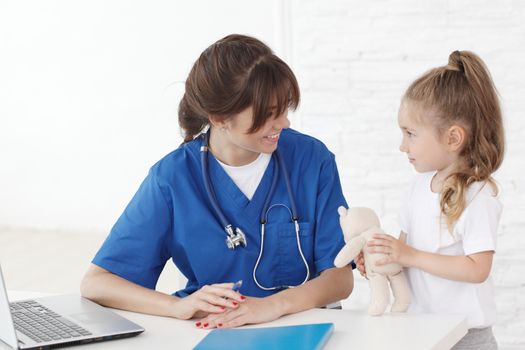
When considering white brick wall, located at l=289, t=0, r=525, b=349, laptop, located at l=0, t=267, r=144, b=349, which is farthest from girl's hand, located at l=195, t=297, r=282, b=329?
white brick wall, located at l=289, t=0, r=525, b=349

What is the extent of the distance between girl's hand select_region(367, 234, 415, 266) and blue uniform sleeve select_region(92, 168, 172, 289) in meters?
0.50

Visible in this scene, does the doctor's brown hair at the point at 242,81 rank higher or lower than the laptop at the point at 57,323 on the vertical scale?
higher

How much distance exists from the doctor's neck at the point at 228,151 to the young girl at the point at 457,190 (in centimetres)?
Result: 38

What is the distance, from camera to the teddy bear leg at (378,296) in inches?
63.8

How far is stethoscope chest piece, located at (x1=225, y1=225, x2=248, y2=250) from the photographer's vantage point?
192 cm

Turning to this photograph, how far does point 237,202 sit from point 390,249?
16.5 inches

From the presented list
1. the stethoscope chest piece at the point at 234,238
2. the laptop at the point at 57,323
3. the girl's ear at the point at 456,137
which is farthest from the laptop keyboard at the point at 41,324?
the girl's ear at the point at 456,137

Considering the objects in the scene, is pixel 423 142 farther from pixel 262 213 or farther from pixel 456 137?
pixel 262 213

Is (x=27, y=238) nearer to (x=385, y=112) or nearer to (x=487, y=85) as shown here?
(x=385, y=112)

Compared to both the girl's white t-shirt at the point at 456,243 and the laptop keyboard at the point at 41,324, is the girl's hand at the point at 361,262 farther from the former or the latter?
the laptop keyboard at the point at 41,324

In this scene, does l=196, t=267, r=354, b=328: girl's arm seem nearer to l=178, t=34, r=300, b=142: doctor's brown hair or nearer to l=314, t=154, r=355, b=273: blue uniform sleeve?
l=314, t=154, r=355, b=273: blue uniform sleeve

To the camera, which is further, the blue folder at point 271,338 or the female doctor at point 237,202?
the female doctor at point 237,202

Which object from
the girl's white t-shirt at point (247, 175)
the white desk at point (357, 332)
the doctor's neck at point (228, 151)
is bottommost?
the white desk at point (357, 332)

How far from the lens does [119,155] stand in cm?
506
